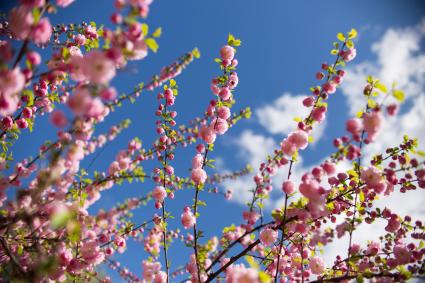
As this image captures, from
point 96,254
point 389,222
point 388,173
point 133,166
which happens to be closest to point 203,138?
point 133,166

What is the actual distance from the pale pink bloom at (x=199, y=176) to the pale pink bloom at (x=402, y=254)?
2.75 m

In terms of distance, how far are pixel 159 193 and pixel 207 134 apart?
1203 mm

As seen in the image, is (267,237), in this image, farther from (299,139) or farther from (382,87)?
(382,87)

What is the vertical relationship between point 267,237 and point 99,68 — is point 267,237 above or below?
below

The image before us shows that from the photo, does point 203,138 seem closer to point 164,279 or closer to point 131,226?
point 131,226

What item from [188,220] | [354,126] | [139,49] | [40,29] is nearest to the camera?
[40,29]

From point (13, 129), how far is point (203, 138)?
8.68 feet

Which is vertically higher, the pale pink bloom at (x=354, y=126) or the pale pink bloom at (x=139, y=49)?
the pale pink bloom at (x=354, y=126)

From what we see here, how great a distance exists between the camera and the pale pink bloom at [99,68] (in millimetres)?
2557

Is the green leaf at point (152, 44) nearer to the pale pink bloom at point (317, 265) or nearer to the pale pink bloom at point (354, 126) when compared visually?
the pale pink bloom at point (354, 126)

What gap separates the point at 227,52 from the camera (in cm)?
465

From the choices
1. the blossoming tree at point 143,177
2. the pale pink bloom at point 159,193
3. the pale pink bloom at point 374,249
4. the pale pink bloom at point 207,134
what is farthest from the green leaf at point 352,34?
the pale pink bloom at point 159,193

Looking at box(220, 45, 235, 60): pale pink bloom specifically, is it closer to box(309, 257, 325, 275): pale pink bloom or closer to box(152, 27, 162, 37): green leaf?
box(152, 27, 162, 37): green leaf

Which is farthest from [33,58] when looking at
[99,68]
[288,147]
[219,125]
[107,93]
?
[288,147]
